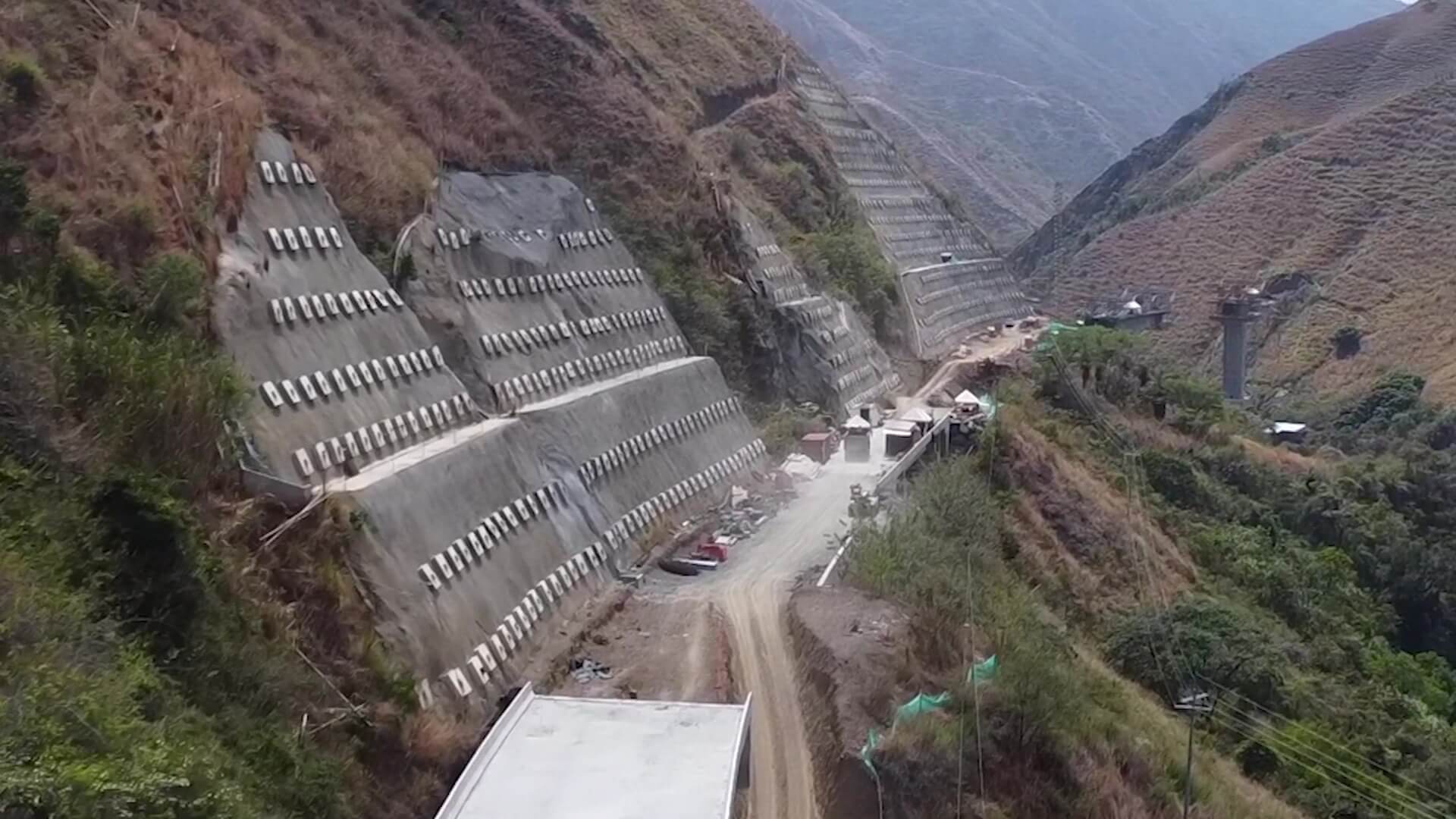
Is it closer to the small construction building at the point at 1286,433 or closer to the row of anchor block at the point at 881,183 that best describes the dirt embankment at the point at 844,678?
the small construction building at the point at 1286,433

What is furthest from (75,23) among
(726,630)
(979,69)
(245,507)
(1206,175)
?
(979,69)

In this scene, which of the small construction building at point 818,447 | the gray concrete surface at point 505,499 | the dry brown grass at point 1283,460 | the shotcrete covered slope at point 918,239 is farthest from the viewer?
the shotcrete covered slope at point 918,239

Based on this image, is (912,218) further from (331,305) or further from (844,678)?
(844,678)

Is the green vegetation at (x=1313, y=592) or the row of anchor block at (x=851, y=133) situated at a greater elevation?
the row of anchor block at (x=851, y=133)

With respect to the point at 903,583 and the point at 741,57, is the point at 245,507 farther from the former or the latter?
the point at 741,57

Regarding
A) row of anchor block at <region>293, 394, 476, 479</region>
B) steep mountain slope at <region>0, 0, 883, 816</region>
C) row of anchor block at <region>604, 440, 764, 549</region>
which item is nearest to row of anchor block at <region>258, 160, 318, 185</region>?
steep mountain slope at <region>0, 0, 883, 816</region>

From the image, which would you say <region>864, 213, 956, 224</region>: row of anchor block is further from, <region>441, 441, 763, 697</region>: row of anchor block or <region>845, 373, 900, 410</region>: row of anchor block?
<region>441, 441, 763, 697</region>: row of anchor block

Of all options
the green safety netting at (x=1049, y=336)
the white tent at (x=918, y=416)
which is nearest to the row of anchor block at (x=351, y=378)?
the white tent at (x=918, y=416)
